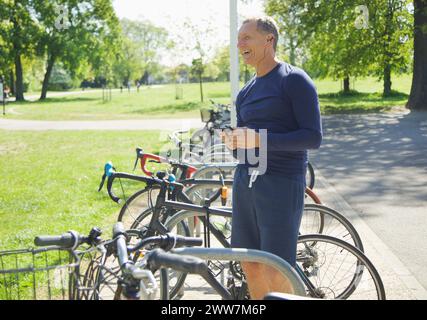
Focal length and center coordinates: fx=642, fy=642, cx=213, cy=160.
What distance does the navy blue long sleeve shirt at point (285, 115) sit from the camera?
3.12 meters

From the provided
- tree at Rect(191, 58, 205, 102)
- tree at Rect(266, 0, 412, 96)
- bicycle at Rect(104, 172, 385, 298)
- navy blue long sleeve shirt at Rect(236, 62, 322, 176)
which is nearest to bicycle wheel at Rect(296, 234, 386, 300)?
bicycle at Rect(104, 172, 385, 298)

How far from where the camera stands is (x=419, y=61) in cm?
2394

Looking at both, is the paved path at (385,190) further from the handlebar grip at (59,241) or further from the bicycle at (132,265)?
the handlebar grip at (59,241)

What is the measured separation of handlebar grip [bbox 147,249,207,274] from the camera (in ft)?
6.40

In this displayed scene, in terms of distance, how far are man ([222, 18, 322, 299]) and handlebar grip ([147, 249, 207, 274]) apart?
111 centimetres

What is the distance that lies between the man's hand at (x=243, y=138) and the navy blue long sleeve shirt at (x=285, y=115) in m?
0.07

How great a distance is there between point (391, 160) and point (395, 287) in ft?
25.6

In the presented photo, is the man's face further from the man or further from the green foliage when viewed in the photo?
the green foliage

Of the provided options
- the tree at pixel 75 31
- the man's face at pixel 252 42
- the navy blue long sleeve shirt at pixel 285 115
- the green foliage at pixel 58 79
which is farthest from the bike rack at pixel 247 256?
the green foliage at pixel 58 79

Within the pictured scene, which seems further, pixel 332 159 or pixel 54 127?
pixel 54 127

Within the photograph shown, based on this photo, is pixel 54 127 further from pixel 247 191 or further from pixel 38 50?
pixel 38 50
